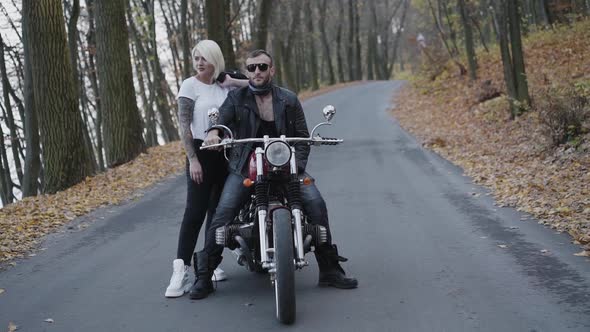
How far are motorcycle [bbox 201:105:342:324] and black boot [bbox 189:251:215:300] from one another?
35 centimetres

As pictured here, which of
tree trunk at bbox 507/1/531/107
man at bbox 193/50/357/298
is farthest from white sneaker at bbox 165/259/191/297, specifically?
tree trunk at bbox 507/1/531/107

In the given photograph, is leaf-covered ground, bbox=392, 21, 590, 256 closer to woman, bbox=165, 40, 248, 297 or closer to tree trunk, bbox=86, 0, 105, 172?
woman, bbox=165, 40, 248, 297

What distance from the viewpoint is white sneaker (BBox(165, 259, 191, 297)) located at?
19.9ft

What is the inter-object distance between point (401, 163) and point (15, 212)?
752 cm

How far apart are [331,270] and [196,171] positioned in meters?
1.46

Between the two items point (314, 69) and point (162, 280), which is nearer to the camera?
point (162, 280)

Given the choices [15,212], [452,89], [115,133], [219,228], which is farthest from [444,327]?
[452,89]

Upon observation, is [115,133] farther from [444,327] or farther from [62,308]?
[444,327]

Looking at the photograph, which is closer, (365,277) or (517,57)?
(365,277)

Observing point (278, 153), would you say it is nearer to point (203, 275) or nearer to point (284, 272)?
point (284, 272)

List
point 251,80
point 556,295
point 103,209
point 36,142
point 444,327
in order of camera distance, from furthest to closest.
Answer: point 36,142 < point 103,209 < point 251,80 < point 556,295 < point 444,327

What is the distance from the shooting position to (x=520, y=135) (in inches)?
631

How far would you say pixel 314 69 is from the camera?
50219mm

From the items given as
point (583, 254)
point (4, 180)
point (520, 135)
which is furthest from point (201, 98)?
point (4, 180)
